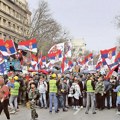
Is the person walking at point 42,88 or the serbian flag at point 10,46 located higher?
the serbian flag at point 10,46

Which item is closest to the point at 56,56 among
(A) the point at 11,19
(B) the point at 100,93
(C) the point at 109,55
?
(C) the point at 109,55

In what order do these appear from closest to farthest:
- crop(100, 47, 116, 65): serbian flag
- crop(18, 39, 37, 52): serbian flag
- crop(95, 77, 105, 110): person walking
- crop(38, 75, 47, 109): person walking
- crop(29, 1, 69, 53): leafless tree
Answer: crop(95, 77, 105, 110): person walking < crop(38, 75, 47, 109): person walking < crop(100, 47, 116, 65): serbian flag < crop(18, 39, 37, 52): serbian flag < crop(29, 1, 69, 53): leafless tree

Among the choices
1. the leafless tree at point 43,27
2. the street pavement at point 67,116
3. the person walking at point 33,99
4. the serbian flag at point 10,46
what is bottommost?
the street pavement at point 67,116

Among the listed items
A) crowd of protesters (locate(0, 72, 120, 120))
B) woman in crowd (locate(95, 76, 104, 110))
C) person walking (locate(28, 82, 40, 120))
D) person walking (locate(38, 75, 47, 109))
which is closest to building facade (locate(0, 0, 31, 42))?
crowd of protesters (locate(0, 72, 120, 120))

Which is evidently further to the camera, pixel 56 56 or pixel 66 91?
pixel 56 56

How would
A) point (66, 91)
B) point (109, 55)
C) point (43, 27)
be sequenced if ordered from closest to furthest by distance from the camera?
point (66, 91)
point (109, 55)
point (43, 27)

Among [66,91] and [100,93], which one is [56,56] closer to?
[66,91]

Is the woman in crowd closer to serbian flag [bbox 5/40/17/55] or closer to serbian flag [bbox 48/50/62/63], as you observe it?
serbian flag [bbox 48/50/62/63]

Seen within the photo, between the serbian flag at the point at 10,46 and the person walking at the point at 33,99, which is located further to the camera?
the serbian flag at the point at 10,46

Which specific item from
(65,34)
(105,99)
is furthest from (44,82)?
(65,34)

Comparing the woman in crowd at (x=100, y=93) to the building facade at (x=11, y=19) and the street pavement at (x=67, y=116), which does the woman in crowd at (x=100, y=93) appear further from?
the building facade at (x=11, y=19)

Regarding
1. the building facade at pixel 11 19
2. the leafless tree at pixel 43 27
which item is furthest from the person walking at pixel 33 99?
the building facade at pixel 11 19

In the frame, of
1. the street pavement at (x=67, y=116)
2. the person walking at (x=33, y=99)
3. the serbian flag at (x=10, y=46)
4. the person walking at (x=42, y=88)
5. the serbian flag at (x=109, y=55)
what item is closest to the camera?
the person walking at (x=33, y=99)

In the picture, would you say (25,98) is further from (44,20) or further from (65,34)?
(65,34)
